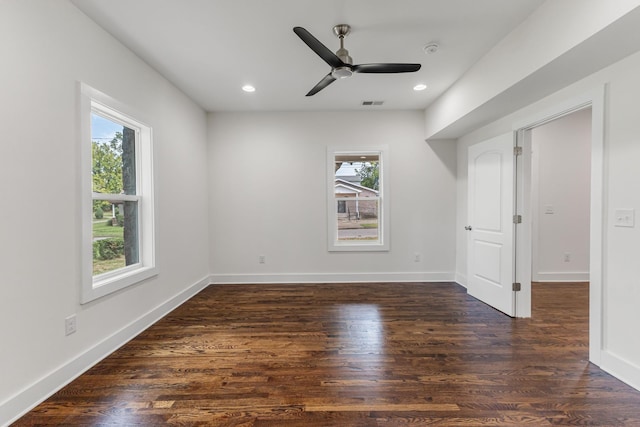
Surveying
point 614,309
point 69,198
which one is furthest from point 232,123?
point 614,309

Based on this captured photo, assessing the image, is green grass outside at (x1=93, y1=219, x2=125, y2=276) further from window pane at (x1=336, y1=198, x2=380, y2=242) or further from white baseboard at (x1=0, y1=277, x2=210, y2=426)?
window pane at (x1=336, y1=198, x2=380, y2=242)

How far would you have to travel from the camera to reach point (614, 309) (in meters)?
2.02

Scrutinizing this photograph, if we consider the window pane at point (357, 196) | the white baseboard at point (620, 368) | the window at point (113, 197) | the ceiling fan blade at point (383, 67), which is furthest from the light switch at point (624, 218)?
the window at point (113, 197)

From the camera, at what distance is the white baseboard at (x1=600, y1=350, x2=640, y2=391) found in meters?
1.87

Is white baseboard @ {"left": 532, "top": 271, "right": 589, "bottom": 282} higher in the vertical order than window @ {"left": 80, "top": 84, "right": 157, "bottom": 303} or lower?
lower

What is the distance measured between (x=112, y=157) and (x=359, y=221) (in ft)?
10.8

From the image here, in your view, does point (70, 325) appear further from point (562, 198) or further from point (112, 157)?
point (562, 198)

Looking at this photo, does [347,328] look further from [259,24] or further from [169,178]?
[259,24]

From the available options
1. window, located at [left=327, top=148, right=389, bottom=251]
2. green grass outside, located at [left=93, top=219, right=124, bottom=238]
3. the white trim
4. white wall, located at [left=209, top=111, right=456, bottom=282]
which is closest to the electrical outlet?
green grass outside, located at [left=93, top=219, right=124, bottom=238]

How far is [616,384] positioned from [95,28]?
14.9 ft

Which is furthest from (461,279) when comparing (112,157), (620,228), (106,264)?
(112,157)

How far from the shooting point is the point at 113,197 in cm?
254

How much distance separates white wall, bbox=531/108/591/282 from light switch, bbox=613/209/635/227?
2719mm

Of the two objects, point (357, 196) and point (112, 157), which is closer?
point (112, 157)
